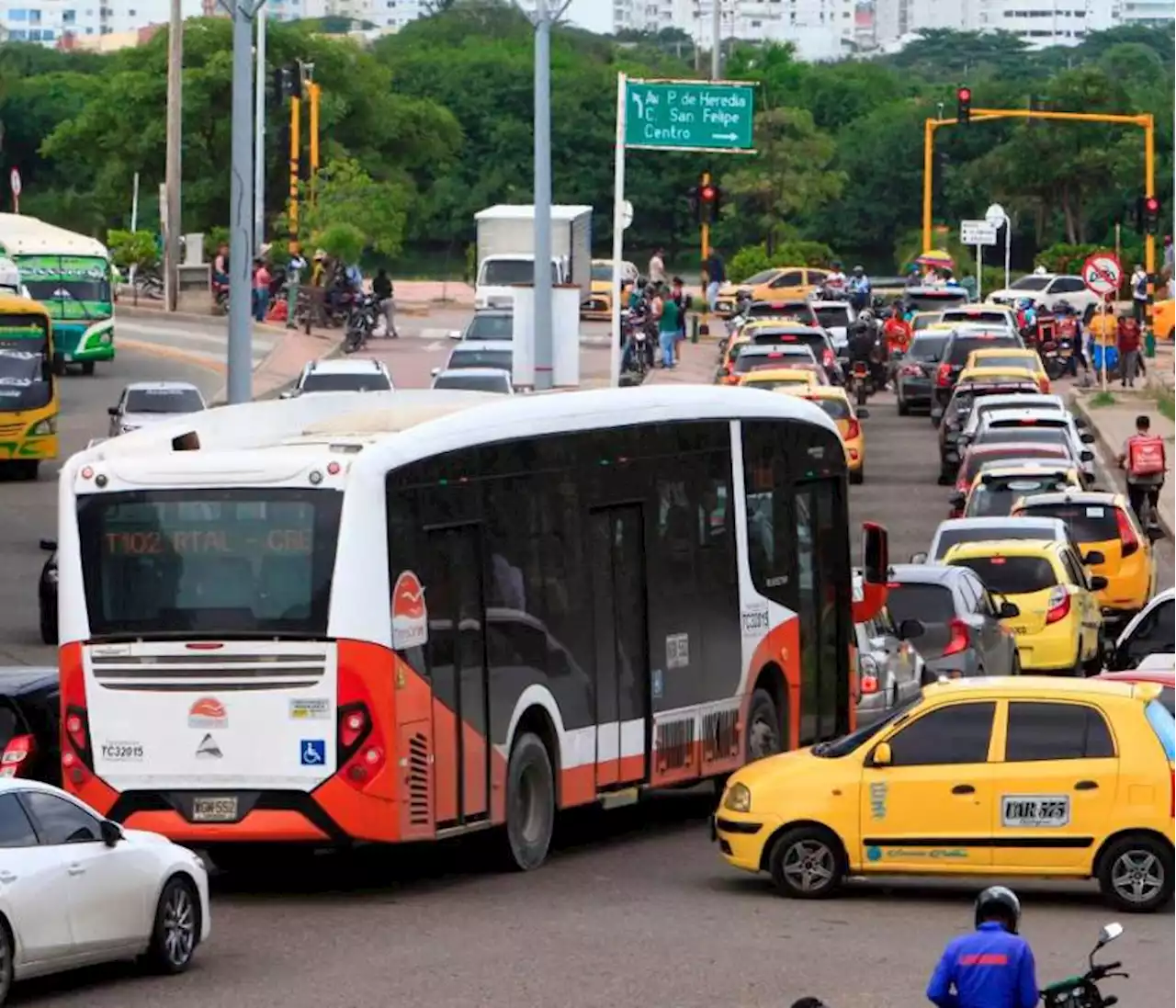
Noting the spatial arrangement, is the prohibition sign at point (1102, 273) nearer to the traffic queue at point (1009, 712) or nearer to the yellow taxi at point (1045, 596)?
the traffic queue at point (1009, 712)

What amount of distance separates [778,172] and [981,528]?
7693cm

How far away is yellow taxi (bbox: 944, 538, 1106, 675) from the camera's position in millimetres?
28797

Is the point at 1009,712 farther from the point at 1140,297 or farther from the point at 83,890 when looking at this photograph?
the point at 1140,297

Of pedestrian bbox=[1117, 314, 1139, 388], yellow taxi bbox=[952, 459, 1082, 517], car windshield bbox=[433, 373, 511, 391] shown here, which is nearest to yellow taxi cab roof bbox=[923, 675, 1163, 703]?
yellow taxi bbox=[952, 459, 1082, 517]

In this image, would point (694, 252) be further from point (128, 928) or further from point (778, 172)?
point (128, 928)

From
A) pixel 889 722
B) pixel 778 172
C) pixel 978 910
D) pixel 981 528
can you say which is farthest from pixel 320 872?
pixel 778 172

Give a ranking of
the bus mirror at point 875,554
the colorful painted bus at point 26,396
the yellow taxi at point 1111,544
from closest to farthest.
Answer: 1. the bus mirror at point 875,554
2. the yellow taxi at point 1111,544
3. the colorful painted bus at point 26,396

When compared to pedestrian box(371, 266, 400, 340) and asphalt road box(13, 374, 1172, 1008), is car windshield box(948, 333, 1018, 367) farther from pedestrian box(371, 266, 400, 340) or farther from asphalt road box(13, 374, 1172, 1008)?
asphalt road box(13, 374, 1172, 1008)

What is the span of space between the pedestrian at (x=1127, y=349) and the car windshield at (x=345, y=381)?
1781cm

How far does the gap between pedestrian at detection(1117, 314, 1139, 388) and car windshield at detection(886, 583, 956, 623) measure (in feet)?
112

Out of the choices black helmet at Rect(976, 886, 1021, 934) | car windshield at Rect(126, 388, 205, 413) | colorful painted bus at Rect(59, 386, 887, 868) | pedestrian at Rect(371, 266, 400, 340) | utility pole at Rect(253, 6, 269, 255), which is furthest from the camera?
utility pole at Rect(253, 6, 269, 255)

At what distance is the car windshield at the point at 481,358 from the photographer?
52.3 m

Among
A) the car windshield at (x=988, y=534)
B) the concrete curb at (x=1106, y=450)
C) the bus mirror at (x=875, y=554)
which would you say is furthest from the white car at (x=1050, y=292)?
the bus mirror at (x=875, y=554)

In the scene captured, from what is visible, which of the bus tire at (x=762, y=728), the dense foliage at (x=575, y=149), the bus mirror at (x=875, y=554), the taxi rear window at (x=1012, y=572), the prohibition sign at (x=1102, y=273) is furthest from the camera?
the dense foliage at (x=575, y=149)
